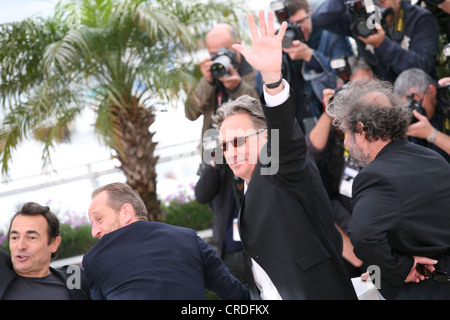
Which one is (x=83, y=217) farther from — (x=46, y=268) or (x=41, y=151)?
(x=46, y=268)

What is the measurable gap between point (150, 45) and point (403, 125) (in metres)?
3.42

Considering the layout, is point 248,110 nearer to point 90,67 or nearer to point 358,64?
point 358,64

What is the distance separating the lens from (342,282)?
7.28 ft

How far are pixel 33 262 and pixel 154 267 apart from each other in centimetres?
62

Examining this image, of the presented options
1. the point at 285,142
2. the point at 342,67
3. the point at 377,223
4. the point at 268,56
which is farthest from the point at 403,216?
the point at 342,67

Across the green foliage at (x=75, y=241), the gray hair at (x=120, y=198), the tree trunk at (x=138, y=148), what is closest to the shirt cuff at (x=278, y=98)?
the gray hair at (x=120, y=198)

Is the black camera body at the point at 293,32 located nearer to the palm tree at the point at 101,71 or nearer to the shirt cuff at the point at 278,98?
the palm tree at the point at 101,71

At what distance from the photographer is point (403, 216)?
7.12 ft

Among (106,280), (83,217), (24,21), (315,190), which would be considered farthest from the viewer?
(83,217)

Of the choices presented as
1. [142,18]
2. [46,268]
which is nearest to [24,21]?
[142,18]

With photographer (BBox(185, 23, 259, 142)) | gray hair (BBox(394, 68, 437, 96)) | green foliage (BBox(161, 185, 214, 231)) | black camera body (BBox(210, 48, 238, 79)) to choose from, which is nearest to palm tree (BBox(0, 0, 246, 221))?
photographer (BBox(185, 23, 259, 142))

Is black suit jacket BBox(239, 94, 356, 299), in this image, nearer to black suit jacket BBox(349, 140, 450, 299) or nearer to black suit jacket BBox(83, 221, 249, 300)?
black suit jacket BBox(349, 140, 450, 299)

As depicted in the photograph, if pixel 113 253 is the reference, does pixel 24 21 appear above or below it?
above

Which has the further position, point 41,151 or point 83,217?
point 83,217
